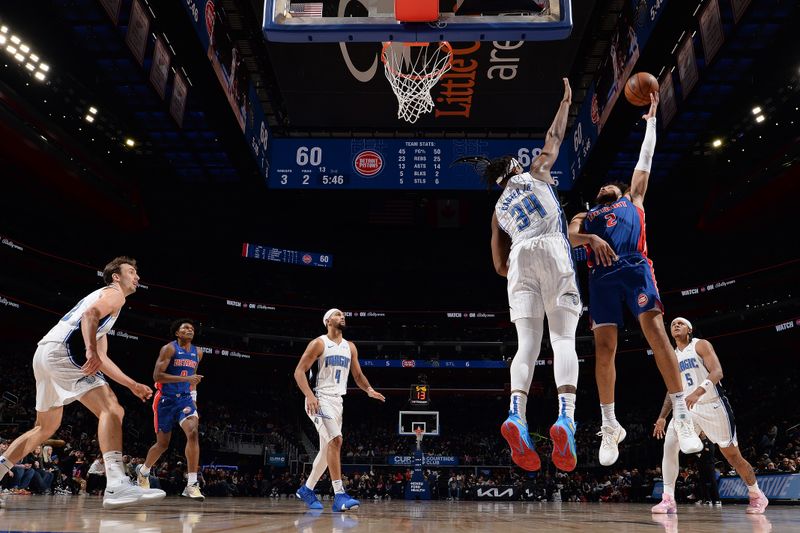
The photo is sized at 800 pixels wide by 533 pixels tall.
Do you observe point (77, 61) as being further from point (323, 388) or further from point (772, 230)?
point (772, 230)

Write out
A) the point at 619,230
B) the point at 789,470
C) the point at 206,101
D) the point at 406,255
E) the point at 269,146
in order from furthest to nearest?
the point at 406,255
the point at 269,146
the point at 206,101
the point at 789,470
the point at 619,230

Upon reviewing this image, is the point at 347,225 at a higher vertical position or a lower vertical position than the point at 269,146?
higher

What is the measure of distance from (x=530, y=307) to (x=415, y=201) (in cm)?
2010

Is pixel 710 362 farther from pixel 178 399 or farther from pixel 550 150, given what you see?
pixel 178 399

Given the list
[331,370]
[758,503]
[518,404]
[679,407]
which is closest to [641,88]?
[679,407]

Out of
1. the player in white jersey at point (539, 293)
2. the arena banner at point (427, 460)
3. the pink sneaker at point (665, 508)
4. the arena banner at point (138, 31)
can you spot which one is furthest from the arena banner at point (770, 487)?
the arena banner at point (138, 31)

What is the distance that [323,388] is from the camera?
6691 mm

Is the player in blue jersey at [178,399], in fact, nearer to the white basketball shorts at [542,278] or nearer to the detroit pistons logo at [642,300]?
the white basketball shorts at [542,278]

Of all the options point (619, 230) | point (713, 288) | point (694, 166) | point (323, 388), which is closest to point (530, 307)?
point (619, 230)

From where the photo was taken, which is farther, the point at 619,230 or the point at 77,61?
the point at 77,61

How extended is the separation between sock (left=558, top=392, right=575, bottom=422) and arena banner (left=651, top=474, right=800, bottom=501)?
9.61 m

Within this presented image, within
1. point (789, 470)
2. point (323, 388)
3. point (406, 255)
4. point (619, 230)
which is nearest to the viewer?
point (619, 230)

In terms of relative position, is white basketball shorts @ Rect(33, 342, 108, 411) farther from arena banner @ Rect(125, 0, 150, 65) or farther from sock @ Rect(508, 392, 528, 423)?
arena banner @ Rect(125, 0, 150, 65)

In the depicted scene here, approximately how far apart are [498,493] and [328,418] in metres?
14.4
